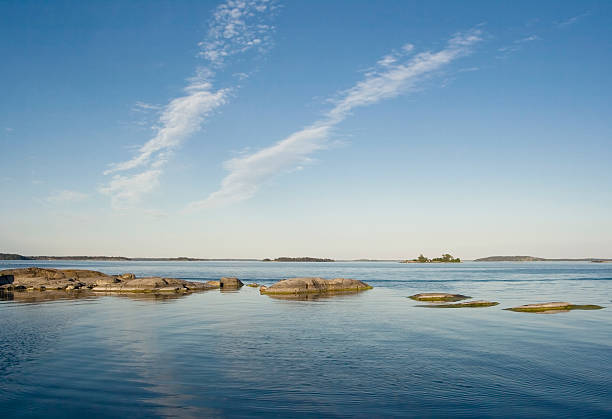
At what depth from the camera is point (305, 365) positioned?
1653 centimetres

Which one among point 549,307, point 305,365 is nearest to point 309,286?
point 549,307

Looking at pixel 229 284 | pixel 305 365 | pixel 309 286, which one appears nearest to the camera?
pixel 305 365

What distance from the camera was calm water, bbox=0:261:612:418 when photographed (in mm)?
12148

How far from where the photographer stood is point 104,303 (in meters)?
38.6

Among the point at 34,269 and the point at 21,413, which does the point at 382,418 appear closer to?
the point at 21,413

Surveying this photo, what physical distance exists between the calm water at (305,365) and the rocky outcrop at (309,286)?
20.3 m

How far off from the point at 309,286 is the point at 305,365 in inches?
1385

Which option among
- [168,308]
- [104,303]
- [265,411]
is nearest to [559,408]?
[265,411]

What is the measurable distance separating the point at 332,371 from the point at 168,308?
23905mm

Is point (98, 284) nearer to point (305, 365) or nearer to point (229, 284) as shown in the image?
point (229, 284)

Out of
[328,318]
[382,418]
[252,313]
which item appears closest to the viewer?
[382,418]

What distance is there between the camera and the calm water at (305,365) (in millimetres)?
12148

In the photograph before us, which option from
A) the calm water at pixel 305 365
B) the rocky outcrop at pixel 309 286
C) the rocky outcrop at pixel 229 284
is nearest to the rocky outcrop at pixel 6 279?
the rocky outcrop at pixel 229 284

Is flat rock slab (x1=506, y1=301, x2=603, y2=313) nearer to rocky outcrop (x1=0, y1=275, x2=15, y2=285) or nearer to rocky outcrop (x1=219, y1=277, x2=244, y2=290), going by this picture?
rocky outcrop (x1=219, y1=277, x2=244, y2=290)
